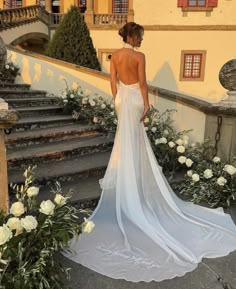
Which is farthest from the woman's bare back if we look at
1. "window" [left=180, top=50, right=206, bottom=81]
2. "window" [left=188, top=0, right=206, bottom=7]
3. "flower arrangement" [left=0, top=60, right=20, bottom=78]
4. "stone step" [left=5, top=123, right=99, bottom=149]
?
"window" [left=188, top=0, right=206, bottom=7]

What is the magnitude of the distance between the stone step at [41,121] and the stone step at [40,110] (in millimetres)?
139

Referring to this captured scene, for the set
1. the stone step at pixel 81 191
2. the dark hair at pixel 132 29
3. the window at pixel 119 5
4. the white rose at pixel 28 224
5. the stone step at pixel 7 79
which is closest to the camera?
the white rose at pixel 28 224

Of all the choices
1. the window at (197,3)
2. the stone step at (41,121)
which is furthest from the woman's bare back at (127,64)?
the window at (197,3)

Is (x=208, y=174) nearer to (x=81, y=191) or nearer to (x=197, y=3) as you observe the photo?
(x=81, y=191)

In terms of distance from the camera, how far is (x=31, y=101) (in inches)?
210

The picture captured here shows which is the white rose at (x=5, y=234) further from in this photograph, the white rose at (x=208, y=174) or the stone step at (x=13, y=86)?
the stone step at (x=13, y=86)

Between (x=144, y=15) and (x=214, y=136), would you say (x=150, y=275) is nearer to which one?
(x=214, y=136)

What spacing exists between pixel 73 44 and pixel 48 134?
193 inches

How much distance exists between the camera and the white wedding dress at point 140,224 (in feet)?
7.57

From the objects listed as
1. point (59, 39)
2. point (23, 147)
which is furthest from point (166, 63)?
point (23, 147)

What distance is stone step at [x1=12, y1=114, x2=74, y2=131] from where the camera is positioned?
4363 mm

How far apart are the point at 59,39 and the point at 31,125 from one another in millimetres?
4871

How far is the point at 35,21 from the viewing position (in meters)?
15.6

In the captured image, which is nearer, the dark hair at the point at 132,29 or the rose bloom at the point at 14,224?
the rose bloom at the point at 14,224
